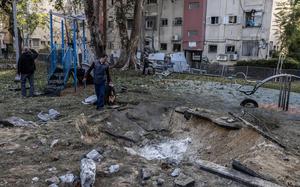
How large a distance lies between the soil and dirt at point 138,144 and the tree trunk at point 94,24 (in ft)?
33.0

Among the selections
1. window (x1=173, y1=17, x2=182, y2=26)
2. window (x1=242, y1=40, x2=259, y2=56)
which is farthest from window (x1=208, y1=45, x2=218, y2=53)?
window (x1=173, y1=17, x2=182, y2=26)

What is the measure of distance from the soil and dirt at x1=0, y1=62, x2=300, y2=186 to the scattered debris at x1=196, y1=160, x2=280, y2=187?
0.28 feet

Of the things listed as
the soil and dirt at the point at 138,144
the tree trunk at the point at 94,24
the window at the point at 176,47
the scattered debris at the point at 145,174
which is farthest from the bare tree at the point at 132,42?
the scattered debris at the point at 145,174

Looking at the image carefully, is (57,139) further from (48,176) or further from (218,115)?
(218,115)

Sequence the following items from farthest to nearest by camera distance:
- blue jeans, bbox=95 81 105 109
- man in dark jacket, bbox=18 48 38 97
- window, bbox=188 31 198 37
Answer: window, bbox=188 31 198 37
man in dark jacket, bbox=18 48 38 97
blue jeans, bbox=95 81 105 109

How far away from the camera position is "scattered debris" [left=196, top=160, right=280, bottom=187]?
464cm

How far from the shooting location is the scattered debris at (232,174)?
15.2 ft

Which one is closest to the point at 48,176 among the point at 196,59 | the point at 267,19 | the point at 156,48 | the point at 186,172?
the point at 186,172

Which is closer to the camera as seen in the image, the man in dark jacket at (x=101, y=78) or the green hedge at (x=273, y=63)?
the man in dark jacket at (x=101, y=78)

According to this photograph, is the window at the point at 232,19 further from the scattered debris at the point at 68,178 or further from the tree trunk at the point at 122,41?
the scattered debris at the point at 68,178

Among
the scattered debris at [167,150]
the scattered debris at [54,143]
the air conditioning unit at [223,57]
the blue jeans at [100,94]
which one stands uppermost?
the air conditioning unit at [223,57]

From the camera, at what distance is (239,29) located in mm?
29578

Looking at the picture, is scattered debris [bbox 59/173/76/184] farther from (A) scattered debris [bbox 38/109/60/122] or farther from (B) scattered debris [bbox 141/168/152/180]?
(A) scattered debris [bbox 38/109/60/122]

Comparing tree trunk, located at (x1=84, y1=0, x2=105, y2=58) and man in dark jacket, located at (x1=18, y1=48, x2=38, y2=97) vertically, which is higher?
tree trunk, located at (x1=84, y1=0, x2=105, y2=58)
